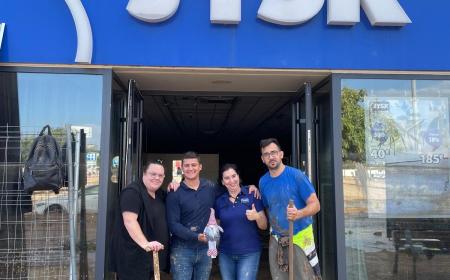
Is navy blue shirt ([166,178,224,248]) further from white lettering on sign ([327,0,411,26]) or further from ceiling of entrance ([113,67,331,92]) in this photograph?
white lettering on sign ([327,0,411,26])

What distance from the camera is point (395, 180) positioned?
14.9 feet

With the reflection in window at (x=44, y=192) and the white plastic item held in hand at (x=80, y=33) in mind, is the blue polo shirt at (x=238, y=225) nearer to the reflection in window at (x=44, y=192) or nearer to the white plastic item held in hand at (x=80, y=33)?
the reflection in window at (x=44, y=192)

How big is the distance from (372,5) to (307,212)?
2.10 metres

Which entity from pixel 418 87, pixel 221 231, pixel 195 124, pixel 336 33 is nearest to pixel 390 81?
pixel 418 87

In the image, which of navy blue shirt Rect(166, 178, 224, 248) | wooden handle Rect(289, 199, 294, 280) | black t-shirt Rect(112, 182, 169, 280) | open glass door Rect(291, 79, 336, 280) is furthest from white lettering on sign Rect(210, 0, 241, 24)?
wooden handle Rect(289, 199, 294, 280)

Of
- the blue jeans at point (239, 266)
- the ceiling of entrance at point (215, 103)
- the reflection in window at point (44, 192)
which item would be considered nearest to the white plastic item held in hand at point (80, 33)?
the reflection in window at point (44, 192)

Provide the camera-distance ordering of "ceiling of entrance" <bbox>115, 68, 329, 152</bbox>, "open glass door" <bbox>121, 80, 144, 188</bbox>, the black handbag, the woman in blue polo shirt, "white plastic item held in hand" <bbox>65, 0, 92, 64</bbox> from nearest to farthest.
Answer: the woman in blue polo shirt → the black handbag → "white plastic item held in hand" <bbox>65, 0, 92, 64</bbox> → "ceiling of entrance" <bbox>115, 68, 329, 152</bbox> → "open glass door" <bbox>121, 80, 144, 188</bbox>

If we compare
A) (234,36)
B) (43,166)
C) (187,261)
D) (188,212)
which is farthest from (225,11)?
(187,261)

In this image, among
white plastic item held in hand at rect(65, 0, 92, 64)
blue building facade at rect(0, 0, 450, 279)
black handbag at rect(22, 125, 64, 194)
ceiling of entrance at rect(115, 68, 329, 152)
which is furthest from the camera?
ceiling of entrance at rect(115, 68, 329, 152)

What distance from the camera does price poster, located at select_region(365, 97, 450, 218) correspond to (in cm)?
455

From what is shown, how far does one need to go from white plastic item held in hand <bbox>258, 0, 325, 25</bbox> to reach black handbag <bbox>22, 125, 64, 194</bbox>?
2175mm

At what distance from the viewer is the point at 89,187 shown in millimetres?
4352

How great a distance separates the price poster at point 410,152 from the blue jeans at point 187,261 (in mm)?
1775

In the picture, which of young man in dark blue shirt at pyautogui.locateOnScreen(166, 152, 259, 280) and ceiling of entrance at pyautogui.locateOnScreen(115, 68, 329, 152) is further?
ceiling of entrance at pyautogui.locateOnScreen(115, 68, 329, 152)
